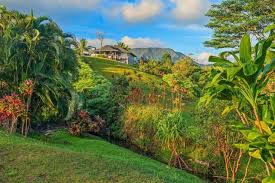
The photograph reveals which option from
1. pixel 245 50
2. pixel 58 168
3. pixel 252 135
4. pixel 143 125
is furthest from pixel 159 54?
pixel 252 135

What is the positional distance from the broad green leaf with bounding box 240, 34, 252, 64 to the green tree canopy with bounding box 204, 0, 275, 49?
2337cm

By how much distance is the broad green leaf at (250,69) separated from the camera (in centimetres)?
362

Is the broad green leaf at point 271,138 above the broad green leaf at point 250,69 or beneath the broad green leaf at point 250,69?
beneath

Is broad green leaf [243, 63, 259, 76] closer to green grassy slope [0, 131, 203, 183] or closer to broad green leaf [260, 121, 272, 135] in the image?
broad green leaf [260, 121, 272, 135]

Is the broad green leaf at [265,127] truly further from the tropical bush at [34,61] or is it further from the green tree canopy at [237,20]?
the green tree canopy at [237,20]

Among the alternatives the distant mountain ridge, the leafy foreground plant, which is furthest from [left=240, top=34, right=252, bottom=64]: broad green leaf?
the distant mountain ridge

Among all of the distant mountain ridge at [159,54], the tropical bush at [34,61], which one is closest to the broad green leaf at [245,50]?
the tropical bush at [34,61]

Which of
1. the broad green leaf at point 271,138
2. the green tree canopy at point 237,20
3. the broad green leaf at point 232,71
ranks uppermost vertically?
the green tree canopy at point 237,20

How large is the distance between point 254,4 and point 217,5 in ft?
9.70

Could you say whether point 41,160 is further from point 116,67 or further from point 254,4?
point 116,67

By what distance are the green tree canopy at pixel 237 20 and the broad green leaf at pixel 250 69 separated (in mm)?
23494

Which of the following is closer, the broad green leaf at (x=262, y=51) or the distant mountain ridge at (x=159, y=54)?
the broad green leaf at (x=262, y=51)

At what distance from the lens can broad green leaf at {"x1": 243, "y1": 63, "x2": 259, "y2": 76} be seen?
11.9ft

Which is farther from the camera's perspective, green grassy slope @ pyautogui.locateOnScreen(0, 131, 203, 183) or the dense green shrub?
the dense green shrub
